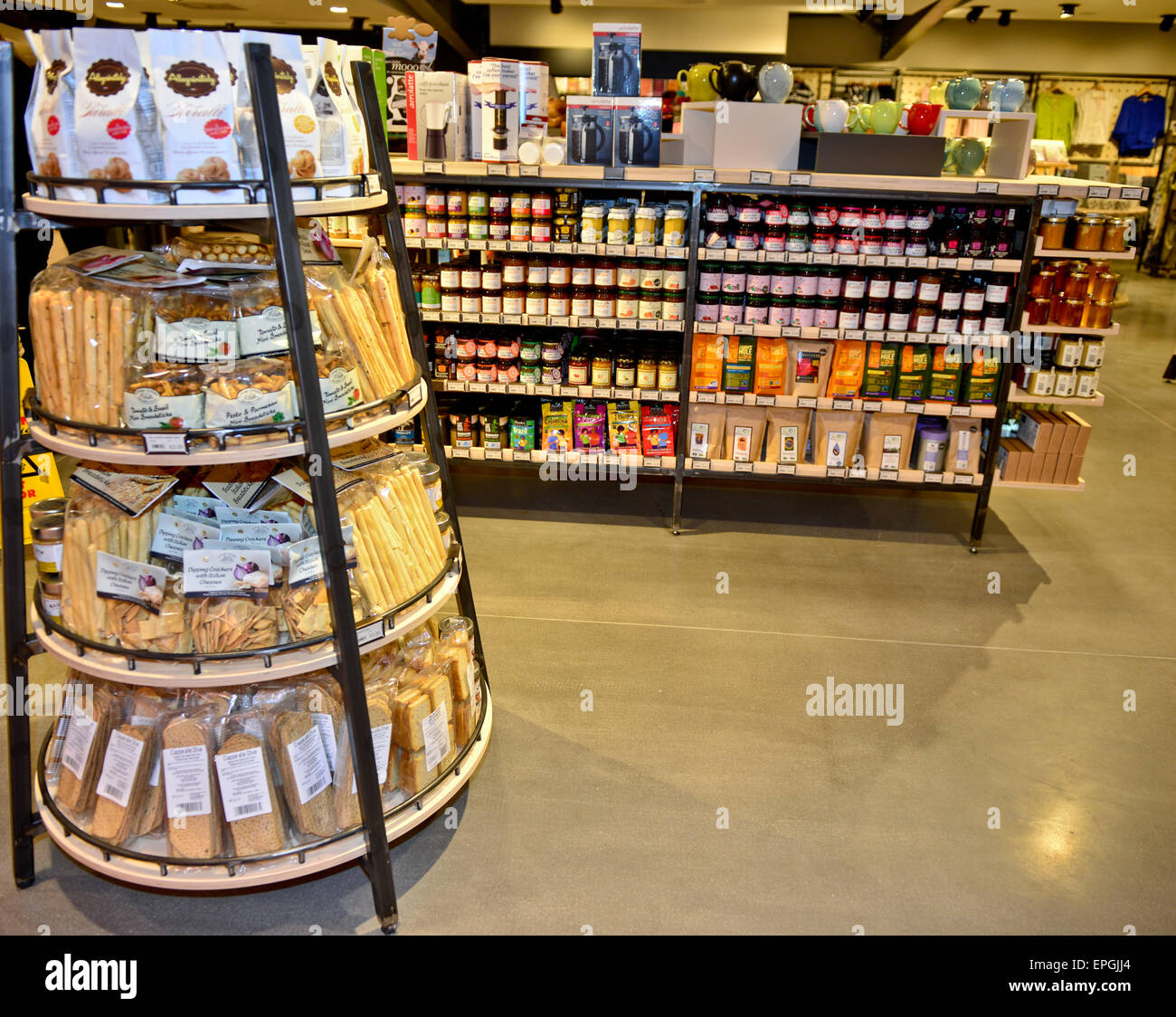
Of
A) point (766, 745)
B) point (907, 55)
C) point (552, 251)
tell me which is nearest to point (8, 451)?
point (766, 745)

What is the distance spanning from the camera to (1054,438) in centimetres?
461

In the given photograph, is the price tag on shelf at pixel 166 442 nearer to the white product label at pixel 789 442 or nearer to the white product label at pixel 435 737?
the white product label at pixel 435 737

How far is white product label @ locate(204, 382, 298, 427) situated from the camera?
2.03 m

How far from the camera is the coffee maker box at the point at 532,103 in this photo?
446cm

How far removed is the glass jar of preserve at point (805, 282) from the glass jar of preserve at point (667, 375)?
702 millimetres

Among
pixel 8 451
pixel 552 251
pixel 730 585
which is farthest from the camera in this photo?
pixel 552 251

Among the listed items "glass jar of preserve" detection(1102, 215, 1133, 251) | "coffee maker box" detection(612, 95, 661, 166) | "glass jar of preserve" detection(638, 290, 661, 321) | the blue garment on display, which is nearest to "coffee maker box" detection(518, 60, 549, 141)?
"coffee maker box" detection(612, 95, 661, 166)

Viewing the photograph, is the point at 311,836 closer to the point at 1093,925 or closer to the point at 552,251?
the point at 1093,925

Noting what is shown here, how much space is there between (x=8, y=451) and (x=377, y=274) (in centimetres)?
97

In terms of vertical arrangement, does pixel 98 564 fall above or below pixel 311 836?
above

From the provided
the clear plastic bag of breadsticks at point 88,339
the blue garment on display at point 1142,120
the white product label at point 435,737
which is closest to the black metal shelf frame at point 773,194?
the white product label at point 435,737

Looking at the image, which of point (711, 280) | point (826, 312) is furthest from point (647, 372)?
point (826, 312)

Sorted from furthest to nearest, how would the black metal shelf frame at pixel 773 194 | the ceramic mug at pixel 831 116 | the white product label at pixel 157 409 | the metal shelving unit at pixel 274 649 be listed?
the ceramic mug at pixel 831 116, the black metal shelf frame at pixel 773 194, the white product label at pixel 157 409, the metal shelving unit at pixel 274 649

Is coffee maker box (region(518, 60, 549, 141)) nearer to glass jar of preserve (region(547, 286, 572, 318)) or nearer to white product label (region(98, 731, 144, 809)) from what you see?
glass jar of preserve (region(547, 286, 572, 318))
